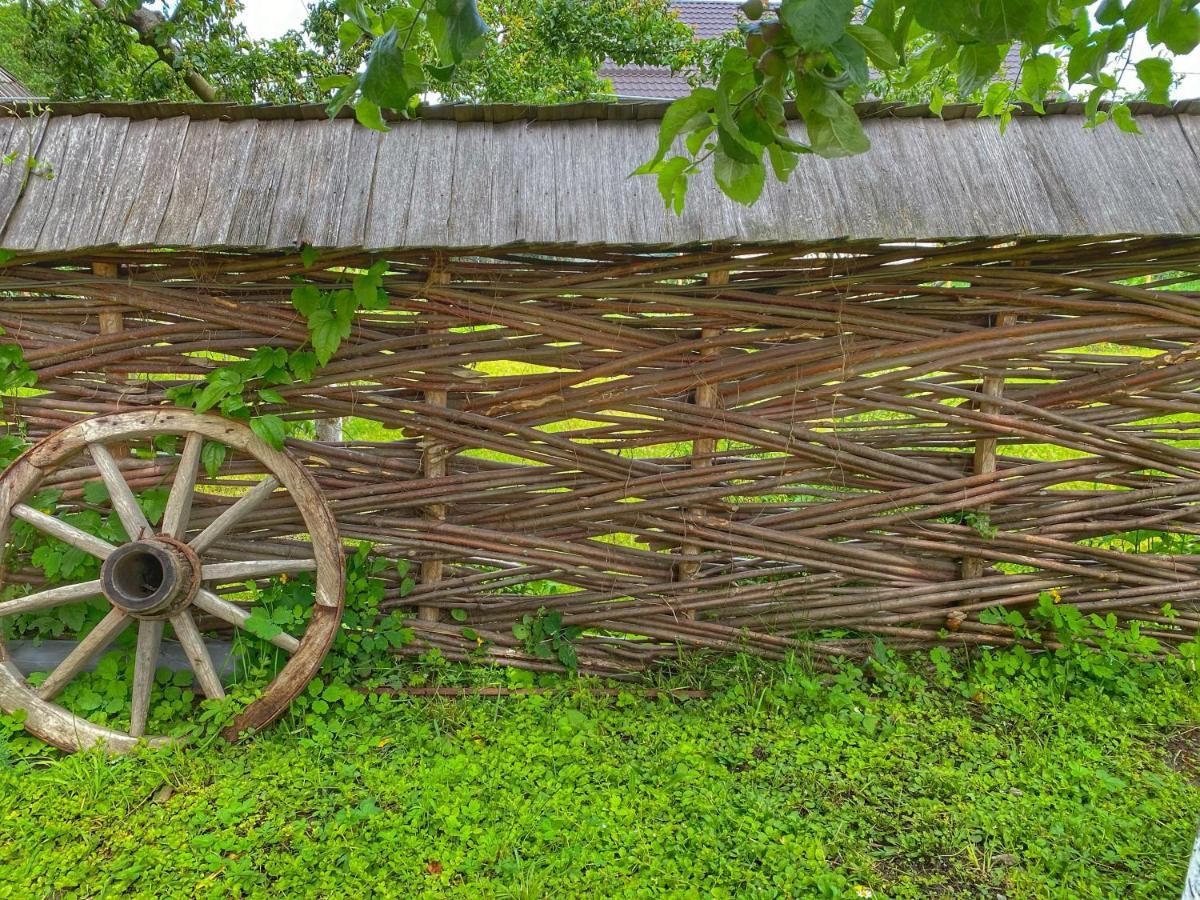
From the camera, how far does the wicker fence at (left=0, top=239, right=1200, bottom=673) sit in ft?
9.61

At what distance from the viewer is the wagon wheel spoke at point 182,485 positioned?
9.16ft

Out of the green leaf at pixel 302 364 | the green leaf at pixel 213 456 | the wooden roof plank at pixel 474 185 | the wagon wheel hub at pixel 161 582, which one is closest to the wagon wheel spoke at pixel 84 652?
the wagon wheel hub at pixel 161 582

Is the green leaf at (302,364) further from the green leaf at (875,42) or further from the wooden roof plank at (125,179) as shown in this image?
the green leaf at (875,42)

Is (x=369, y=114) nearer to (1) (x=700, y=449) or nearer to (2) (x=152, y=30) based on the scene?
(1) (x=700, y=449)

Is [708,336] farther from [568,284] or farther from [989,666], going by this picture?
[989,666]

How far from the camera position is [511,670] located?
125 inches

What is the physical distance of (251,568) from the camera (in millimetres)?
2826

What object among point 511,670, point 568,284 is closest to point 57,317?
point 568,284

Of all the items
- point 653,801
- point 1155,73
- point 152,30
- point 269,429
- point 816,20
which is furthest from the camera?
point 152,30

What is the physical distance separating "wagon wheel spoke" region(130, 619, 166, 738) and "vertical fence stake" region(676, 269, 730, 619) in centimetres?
211

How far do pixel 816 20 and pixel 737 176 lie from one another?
331mm

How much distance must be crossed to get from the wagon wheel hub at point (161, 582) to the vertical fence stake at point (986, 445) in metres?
3.23

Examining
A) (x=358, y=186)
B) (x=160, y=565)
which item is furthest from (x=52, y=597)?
(x=358, y=186)

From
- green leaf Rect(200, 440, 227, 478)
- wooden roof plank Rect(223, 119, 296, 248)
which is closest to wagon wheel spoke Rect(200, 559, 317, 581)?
green leaf Rect(200, 440, 227, 478)
